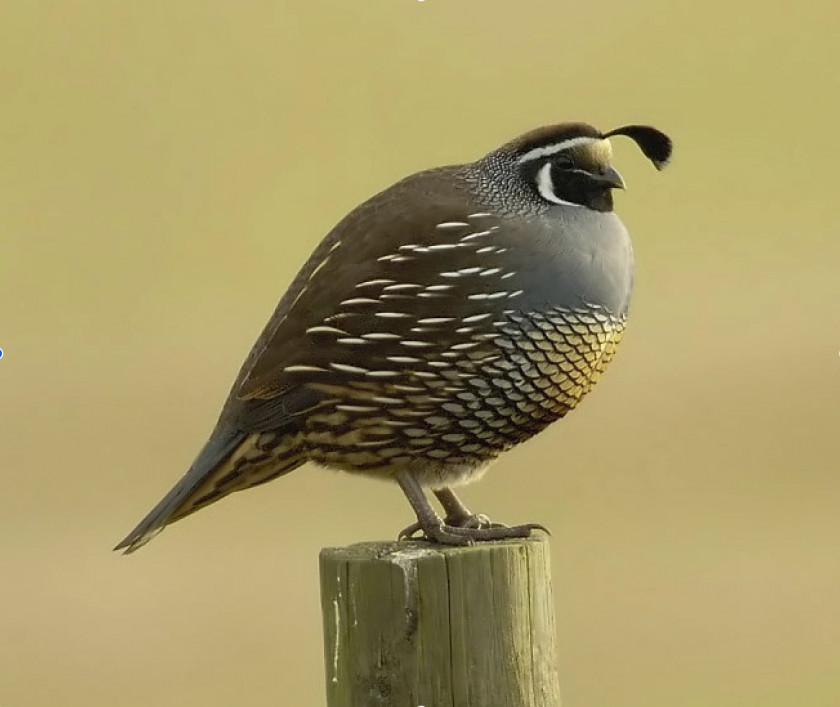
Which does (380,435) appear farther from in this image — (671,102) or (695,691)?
(671,102)

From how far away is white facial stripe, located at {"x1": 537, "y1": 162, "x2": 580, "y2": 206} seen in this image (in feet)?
15.1

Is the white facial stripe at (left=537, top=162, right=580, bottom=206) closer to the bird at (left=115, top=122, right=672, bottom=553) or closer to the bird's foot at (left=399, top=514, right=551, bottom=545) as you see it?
the bird at (left=115, top=122, right=672, bottom=553)

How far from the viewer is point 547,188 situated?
15.1 feet

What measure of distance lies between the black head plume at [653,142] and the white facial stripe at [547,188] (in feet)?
0.65

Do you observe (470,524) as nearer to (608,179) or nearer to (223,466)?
(223,466)

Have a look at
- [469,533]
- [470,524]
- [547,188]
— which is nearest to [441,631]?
[469,533]

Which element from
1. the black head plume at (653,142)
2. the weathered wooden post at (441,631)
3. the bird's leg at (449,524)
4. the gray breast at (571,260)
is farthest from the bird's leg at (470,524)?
the black head plume at (653,142)

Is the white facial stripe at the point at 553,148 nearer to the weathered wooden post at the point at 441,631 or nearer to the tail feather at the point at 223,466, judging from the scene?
the tail feather at the point at 223,466

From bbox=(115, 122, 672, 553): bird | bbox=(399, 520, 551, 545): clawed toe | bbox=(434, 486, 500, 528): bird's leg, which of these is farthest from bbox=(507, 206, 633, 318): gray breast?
bbox=(434, 486, 500, 528): bird's leg

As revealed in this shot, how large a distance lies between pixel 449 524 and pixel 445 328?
722 mm

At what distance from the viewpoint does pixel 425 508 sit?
14.9 ft

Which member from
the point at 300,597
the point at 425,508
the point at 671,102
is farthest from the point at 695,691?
the point at 671,102

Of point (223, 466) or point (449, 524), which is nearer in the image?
point (223, 466)

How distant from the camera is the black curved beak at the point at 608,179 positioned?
459 cm
